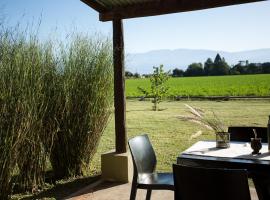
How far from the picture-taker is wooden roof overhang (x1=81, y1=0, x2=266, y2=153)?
397cm

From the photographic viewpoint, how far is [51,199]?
388 centimetres

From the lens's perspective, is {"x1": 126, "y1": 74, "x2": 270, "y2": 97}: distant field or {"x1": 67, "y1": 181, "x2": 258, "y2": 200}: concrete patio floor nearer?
{"x1": 67, "y1": 181, "x2": 258, "y2": 200}: concrete patio floor

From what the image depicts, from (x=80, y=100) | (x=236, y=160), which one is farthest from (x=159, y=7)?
(x=236, y=160)

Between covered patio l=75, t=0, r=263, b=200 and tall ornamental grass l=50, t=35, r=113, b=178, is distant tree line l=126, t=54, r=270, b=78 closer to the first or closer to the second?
tall ornamental grass l=50, t=35, r=113, b=178

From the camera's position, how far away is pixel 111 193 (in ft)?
12.9

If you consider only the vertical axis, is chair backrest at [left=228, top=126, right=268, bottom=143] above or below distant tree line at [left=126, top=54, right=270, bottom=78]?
below

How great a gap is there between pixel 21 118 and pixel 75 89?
40.1 inches

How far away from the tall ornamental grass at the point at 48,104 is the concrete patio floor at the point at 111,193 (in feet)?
1.89

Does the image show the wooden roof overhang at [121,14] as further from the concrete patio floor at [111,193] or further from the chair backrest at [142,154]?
the chair backrest at [142,154]

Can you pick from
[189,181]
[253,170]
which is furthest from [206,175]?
[253,170]

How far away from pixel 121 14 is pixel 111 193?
212 cm

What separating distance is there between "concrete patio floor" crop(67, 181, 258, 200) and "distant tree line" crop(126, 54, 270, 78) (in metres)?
45.6

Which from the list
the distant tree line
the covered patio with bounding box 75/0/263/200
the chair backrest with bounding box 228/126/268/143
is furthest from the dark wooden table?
the distant tree line

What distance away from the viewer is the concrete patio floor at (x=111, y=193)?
3.73 meters
